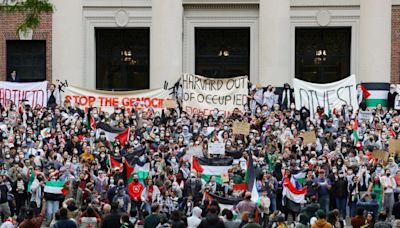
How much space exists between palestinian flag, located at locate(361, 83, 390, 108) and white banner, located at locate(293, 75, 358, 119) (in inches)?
44.8

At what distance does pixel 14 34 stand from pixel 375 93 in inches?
595

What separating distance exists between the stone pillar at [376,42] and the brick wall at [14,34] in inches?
501

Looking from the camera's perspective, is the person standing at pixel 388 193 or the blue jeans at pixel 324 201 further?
the blue jeans at pixel 324 201

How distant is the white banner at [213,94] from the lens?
4269 centimetres

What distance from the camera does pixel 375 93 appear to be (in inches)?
1761

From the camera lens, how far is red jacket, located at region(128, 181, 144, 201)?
31.8 m

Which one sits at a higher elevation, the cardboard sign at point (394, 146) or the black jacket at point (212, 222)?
the cardboard sign at point (394, 146)

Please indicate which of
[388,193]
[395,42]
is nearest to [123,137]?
[388,193]

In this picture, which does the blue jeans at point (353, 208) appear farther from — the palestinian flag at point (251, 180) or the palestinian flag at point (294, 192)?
the palestinian flag at point (251, 180)

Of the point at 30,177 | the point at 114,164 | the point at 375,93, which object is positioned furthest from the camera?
the point at 375,93

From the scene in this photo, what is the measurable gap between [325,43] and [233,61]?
13.0ft

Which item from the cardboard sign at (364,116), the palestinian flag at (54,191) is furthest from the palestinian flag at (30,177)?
the cardboard sign at (364,116)

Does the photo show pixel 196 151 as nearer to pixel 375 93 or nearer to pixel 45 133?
pixel 45 133

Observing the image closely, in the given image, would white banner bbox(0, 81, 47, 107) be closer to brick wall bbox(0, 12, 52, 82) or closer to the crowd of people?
the crowd of people
